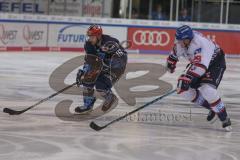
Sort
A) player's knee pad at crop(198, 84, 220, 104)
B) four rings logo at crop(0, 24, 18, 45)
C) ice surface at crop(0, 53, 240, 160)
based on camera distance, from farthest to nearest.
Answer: four rings logo at crop(0, 24, 18, 45), player's knee pad at crop(198, 84, 220, 104), ice surface at crop(0, 53, 240, 160)

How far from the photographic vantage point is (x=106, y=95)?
841 cm

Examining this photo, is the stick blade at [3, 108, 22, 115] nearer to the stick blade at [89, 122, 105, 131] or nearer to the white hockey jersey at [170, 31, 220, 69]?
the stick blade at [89, 122, 105, 131]

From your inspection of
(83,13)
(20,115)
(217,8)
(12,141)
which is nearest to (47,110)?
(20,115)

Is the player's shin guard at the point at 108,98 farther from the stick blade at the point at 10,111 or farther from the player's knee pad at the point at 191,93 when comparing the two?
the stick blade at the point at 10,111

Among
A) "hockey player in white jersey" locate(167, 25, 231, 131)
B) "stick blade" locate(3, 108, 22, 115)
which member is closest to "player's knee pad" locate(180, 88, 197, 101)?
"hockey player in white jersey" locate(167, 25, 231, 131)

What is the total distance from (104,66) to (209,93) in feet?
4.70

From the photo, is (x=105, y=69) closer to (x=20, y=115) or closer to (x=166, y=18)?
(x=20, y=115)

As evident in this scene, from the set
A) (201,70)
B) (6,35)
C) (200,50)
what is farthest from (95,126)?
(6,35)

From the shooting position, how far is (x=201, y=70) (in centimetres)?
739

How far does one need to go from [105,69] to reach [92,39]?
1.74 ft

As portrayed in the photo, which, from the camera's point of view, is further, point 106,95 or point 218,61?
point 106,95

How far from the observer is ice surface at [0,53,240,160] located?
616 centimetres

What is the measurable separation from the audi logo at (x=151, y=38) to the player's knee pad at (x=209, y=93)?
1396cm

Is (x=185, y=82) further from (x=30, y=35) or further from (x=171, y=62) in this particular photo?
(x=30, y=35)
